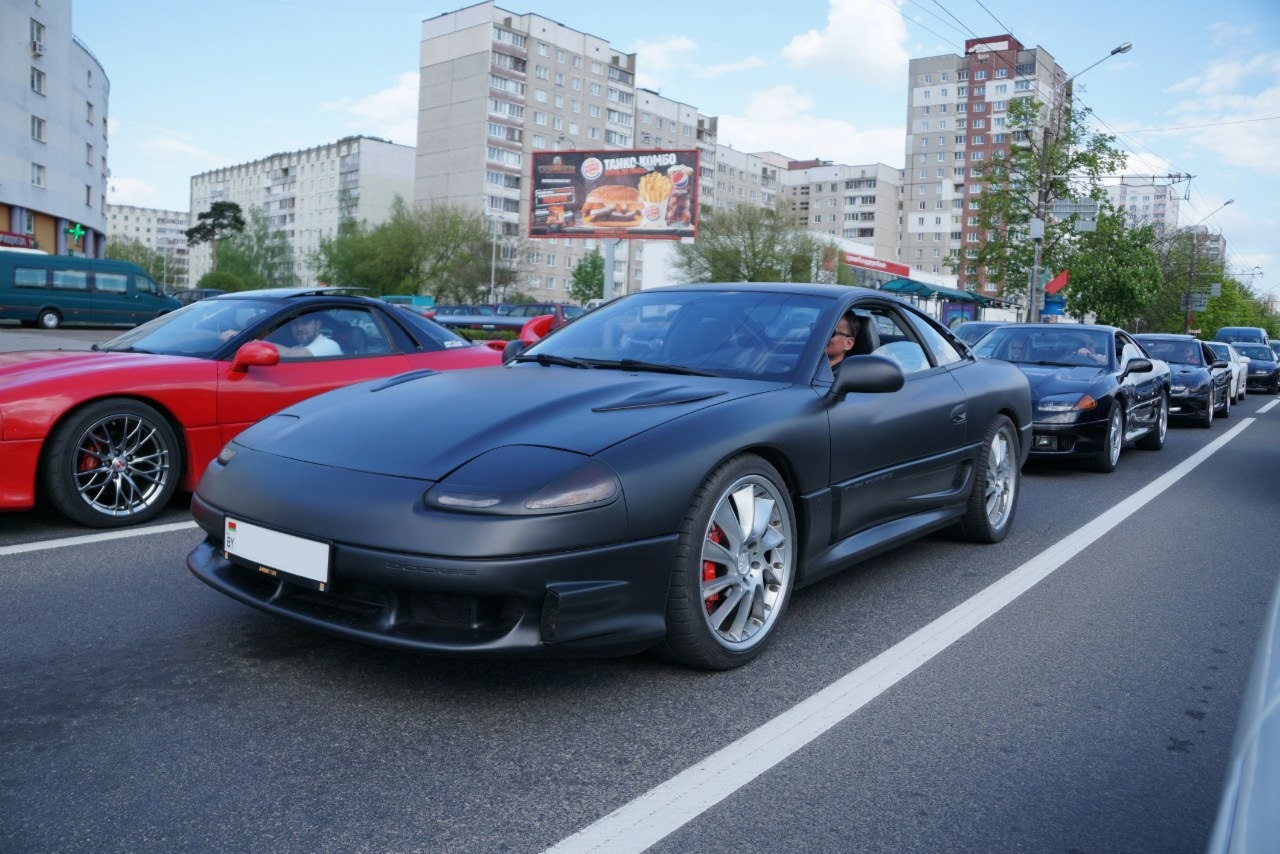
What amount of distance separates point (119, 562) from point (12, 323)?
33662 mm

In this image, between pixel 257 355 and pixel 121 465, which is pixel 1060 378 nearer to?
pixel 257 355

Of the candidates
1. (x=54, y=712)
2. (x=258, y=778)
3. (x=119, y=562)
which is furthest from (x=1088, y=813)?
(x=119, y=562)

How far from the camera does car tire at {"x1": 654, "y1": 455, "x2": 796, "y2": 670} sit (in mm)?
3141

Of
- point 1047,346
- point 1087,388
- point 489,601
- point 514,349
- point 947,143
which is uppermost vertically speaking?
point 947,143

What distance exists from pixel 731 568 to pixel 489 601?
0.90m

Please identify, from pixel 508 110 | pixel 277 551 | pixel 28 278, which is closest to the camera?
pixel 277 551

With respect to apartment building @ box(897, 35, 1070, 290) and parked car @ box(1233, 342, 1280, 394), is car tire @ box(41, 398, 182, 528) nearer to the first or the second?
parked car @ box(1233, 342, 1280, 394)

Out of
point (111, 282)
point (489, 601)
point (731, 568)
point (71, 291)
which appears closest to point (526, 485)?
point (489, 601)

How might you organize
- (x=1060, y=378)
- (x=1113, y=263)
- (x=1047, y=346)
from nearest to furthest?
(x=1060, y=378)
(x=1047, y=346)
(x=1113, y=263)

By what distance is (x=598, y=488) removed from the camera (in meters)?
2.88

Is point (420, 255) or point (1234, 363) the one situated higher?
point (420, 255)

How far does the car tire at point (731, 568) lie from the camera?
10.3ft

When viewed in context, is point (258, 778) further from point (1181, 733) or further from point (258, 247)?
point (258, 247)

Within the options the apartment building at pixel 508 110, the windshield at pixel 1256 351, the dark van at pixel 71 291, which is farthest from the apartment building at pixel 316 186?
the windshield at pixel 1256 351
